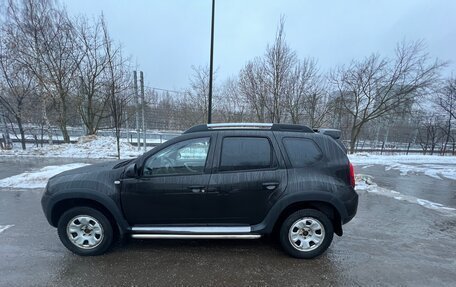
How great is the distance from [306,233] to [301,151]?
1.16m

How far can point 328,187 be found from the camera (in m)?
3.47

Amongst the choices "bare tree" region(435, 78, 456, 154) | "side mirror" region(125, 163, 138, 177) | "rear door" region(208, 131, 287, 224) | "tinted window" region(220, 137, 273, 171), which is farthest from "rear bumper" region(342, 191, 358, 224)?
"bare tree" region(435, 78, 456, 154)

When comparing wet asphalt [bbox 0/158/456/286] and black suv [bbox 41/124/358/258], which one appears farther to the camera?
black suv [bbox 41/124/358/258]

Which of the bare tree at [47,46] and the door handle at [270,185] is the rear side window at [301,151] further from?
the bare tree at [47,46]

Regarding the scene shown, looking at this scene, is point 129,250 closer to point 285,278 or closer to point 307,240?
point 285,278

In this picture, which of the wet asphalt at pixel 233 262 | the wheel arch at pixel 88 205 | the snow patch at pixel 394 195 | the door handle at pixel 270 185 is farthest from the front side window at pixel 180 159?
the snow patch at pixel 394 195

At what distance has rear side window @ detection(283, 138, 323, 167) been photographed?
3.56 meters

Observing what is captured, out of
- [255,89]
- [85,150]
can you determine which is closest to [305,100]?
[255,89]

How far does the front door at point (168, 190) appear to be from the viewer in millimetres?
3428

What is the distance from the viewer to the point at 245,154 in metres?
3.55

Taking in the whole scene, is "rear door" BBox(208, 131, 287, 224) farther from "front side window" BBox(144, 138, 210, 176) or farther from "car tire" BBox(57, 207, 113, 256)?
"car tire" BBox(57, 207, 113, 256)

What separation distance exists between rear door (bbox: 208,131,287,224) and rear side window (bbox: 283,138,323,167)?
6.7 inches

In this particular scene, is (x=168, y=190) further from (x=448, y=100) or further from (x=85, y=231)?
(x=448, y=100)

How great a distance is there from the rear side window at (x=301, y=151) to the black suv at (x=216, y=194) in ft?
0.05
